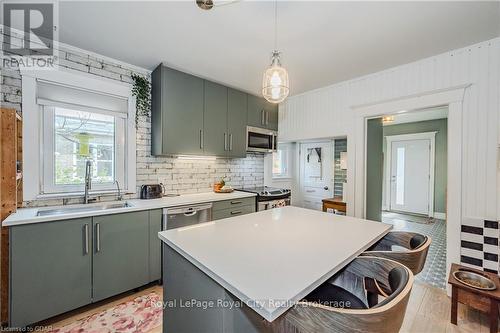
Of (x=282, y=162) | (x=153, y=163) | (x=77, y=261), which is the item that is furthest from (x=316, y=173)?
(x=77, y=261)

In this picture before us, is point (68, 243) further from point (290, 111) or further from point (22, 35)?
point (290, 111)

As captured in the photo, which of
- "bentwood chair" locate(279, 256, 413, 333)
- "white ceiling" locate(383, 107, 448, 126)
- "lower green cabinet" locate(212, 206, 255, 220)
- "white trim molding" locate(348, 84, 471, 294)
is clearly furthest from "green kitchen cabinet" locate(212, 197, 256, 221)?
"white ceiling" locate(383, 107, 448, 126)

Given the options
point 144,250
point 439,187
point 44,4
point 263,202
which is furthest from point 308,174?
point 44,4

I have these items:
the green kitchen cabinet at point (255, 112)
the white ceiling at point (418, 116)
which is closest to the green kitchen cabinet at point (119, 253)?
the green kitchen cabinet at point (255, 112)

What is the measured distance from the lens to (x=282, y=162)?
16.1 ft

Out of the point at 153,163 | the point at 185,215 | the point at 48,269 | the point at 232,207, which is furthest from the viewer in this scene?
the point at 232,207

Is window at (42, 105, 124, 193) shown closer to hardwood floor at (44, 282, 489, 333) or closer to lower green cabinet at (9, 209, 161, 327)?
lower green cabinet at (9, 209, 161, 327)

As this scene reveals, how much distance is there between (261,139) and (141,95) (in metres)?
1.88

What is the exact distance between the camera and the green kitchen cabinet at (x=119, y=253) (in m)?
1.94

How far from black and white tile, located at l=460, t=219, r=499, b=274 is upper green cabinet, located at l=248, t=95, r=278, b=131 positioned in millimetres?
2772

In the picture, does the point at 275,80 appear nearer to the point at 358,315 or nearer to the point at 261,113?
A: the point at 358,315

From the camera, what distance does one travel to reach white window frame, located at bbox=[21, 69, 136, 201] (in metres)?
1.98

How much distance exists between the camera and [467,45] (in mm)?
2080

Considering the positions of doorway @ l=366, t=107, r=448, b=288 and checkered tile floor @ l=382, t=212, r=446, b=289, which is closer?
checkered tile floor @ l=382, t=212, r=446, b=289
